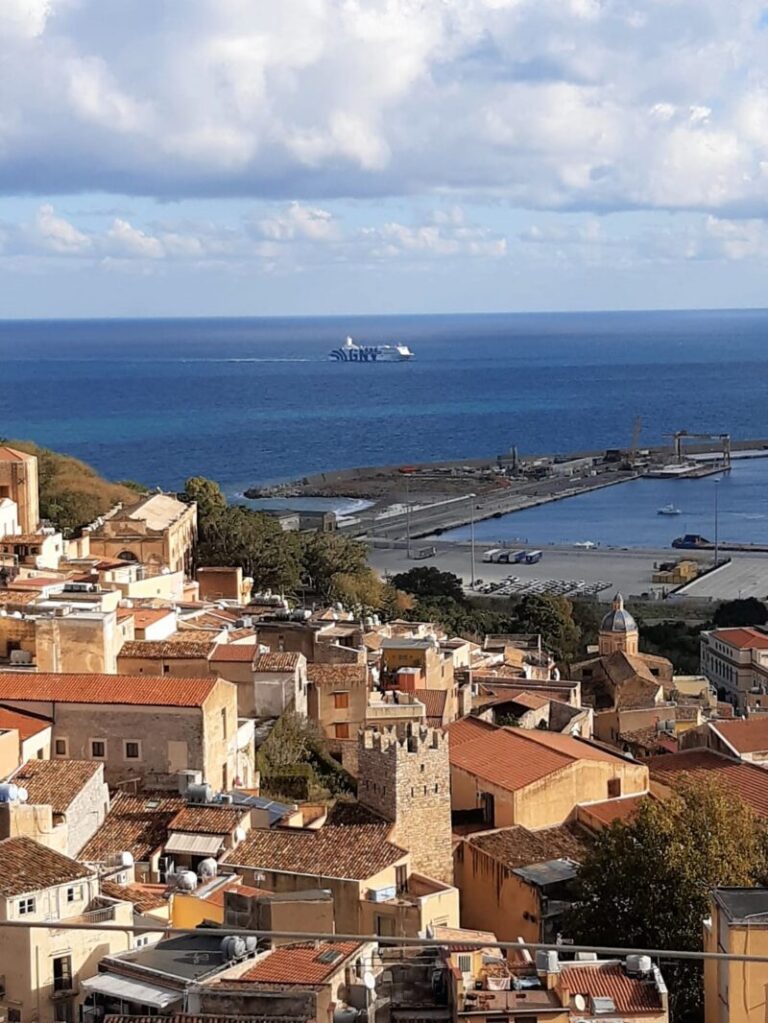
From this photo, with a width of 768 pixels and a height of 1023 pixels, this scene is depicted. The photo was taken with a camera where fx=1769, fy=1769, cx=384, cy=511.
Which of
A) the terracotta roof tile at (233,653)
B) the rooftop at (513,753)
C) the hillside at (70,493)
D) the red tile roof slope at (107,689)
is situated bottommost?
the rooftop at (513,753)

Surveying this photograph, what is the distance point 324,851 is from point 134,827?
1572mm

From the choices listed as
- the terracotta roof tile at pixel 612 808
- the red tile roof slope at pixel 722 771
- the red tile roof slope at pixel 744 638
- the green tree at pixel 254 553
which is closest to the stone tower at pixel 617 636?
the red tile roof slope at pixel 744 638

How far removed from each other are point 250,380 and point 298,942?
149992mm

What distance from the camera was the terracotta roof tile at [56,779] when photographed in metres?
12.3

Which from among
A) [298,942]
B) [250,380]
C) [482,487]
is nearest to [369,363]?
[250,380]

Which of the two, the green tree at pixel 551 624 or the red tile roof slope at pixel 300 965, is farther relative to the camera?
the green tree at pixel 551 624

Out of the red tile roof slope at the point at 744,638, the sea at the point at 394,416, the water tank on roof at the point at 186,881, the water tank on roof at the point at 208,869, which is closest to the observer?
the water tank on roof at the point at 186,881

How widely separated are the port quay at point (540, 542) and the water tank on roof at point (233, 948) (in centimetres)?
3650

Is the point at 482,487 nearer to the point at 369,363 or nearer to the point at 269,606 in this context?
the point at 269,606

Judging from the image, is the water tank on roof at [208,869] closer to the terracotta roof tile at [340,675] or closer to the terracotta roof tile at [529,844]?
the terracotta roof tile at [529,844]

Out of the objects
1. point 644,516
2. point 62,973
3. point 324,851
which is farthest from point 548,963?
point 644,516

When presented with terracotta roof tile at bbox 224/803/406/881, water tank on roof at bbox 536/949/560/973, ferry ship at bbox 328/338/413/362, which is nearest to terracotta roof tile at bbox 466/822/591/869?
terracotta roof tile at bbox 224/803/406/881

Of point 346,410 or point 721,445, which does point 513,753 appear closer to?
point 721,445

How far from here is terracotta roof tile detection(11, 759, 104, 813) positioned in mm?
12344
